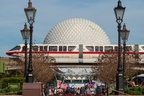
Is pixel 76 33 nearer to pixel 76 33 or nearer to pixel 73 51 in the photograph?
pixel 76 33

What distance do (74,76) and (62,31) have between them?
121 feet

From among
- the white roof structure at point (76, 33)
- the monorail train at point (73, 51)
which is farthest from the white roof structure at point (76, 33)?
the monorail train at point (73, 51)

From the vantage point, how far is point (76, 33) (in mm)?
161000

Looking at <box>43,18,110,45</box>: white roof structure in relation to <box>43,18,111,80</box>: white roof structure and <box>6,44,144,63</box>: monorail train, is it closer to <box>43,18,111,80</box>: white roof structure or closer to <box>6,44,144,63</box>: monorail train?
<box>43,18,111,80</box>: white roof structure

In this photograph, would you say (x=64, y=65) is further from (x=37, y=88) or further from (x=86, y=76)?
(x=37, y=88)

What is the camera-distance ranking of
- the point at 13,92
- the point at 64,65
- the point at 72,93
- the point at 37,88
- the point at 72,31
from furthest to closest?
the point at 72,31
the point at 64,65
the point at 72,93
the point at 13,92
the point at 37,88

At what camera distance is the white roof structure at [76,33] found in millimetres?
159750

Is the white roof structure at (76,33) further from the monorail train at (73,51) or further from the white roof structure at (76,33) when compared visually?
the monorail train at (73,51)

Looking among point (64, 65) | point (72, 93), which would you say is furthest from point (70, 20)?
point (72, 93)

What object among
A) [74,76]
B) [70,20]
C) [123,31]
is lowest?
[74,76]

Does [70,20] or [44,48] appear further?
[70,20]

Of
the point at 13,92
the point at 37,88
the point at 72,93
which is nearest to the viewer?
the point at 37,88

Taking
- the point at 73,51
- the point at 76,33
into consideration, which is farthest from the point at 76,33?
the point at 73,51

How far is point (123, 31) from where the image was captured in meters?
35.1
